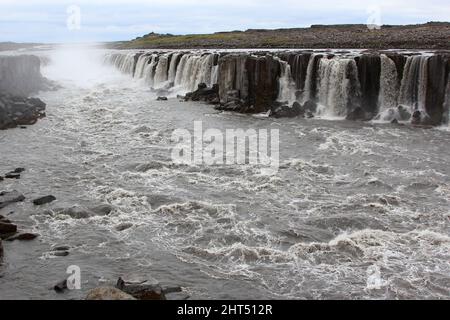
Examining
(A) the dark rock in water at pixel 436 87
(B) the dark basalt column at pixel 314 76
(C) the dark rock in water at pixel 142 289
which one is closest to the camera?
(C) the dark rock in water at pixel 142 289

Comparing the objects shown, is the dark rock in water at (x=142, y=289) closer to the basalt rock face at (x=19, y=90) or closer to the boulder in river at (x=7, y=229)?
the boulder in river at (x=7, y=229)

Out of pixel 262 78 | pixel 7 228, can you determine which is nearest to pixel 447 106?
pixel 262 78

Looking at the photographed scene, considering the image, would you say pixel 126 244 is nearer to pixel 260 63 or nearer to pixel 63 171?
pixel 63 171

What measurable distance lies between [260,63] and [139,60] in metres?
27.0

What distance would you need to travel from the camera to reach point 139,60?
66.5m

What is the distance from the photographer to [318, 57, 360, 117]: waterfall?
4028 cm

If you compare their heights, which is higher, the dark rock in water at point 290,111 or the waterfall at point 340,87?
the waterfall at point 340,87

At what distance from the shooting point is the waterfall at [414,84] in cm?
3738

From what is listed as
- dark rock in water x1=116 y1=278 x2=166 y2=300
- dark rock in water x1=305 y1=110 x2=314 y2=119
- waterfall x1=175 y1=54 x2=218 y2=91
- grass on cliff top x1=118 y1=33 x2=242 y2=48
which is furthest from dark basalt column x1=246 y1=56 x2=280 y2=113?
grass on cliff top x1=118 y1=33 x2=242 y2=48

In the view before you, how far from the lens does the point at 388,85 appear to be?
39.4 metres

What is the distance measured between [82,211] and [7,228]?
2940 millimetres

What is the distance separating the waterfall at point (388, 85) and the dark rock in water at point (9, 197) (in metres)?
27.7

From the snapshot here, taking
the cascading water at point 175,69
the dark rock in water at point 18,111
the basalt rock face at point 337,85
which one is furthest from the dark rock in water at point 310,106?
the dark rock in water at point 18,111

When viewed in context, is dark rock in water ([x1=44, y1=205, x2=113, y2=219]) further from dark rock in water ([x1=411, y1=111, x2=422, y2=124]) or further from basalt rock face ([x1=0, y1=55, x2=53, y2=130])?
dark rock in water ([x1=411, y1=111, x2=422, y2=124])
